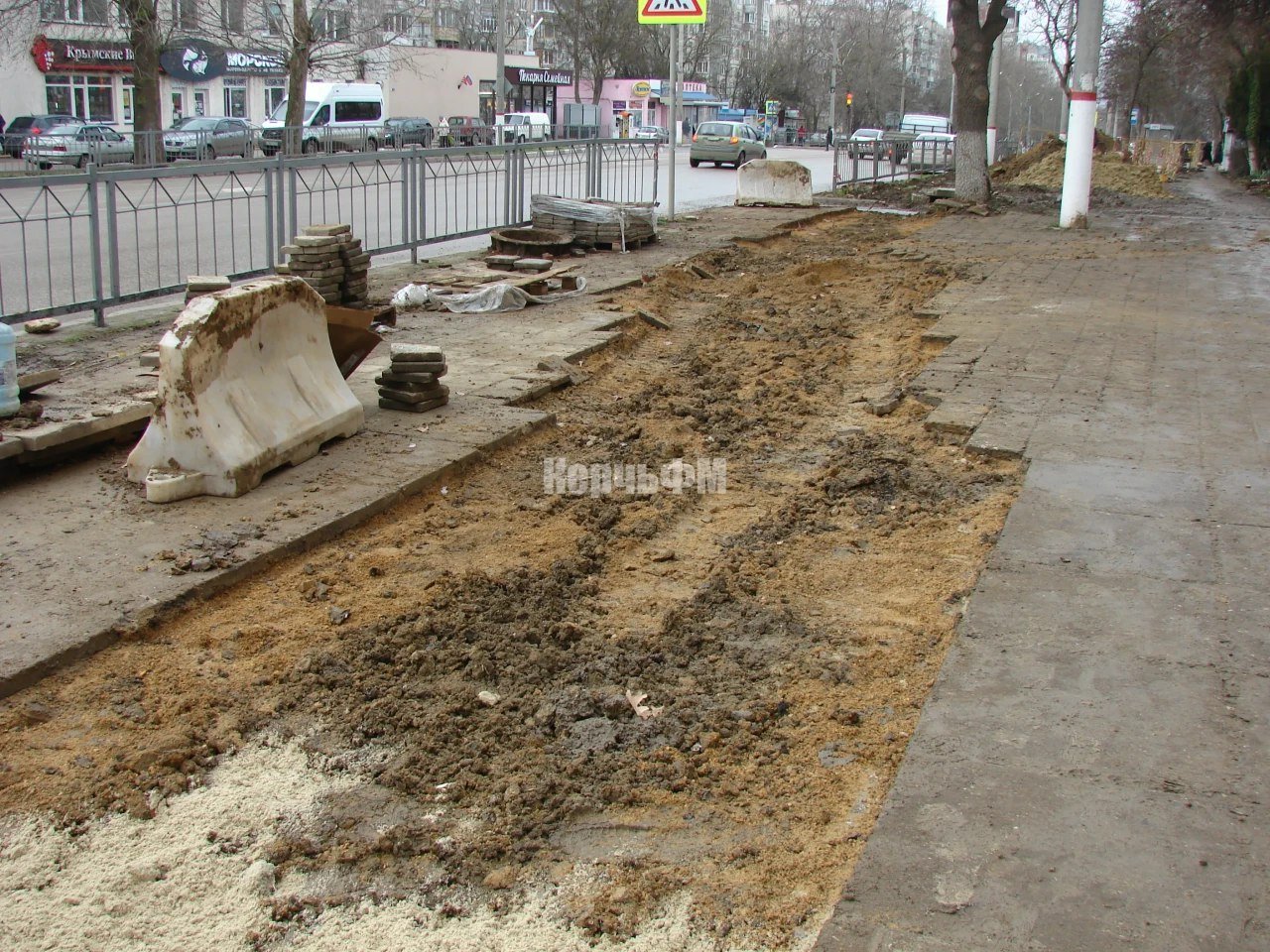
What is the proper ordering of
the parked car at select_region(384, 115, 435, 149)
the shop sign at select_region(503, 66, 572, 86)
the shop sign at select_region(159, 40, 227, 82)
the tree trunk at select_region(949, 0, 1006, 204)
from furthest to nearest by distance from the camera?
1. the shop sign at select_region(503, 66, 572, 86)
2. the shop sign at select_region(159, 40, 227, 82)
3. the parked car at select_region(384, 115, 435, 149)
4. the tree trunk at select_region(949, 0, 1006, 204)

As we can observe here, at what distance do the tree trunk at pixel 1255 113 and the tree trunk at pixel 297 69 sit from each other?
31.4 metres

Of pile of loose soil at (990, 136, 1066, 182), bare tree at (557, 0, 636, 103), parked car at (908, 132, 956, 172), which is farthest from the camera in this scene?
bare tree at (557, 0, 636, 103)

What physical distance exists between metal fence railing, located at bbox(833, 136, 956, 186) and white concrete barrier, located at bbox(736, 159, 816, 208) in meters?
8.61

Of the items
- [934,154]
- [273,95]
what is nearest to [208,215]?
[934,154]

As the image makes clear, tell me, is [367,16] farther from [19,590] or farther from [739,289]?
[19,590]

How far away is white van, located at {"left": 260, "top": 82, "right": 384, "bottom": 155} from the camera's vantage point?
45.3m

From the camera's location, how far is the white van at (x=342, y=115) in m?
45.3

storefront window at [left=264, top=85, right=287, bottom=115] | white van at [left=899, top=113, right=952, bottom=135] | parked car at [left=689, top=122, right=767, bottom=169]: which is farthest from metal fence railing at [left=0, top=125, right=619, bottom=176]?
white van at [left=899, top=113, right=952, bottom=135]

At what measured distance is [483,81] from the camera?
69.8 m

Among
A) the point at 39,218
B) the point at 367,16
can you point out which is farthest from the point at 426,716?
the point at 367,16

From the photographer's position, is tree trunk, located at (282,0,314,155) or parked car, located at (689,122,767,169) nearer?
tree trunk, located at (282,0,314,155)

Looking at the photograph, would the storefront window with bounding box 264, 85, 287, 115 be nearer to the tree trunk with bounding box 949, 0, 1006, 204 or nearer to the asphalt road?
the tree trunk with bounding box 949, 0, 1006, 204

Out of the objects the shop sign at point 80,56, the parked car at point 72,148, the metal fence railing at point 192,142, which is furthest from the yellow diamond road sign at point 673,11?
the shop sign at point 80,56

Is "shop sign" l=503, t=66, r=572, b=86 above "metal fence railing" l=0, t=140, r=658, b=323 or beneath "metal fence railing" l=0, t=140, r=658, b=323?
above
